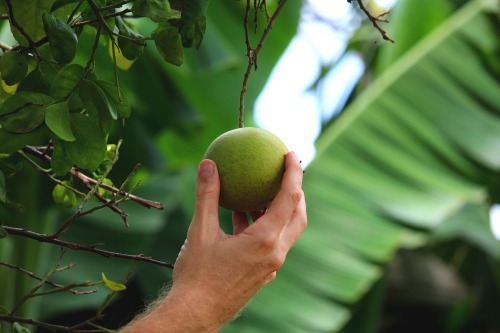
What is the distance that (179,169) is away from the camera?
3279 mm

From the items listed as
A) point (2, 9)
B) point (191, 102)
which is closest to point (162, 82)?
point (191, 102)

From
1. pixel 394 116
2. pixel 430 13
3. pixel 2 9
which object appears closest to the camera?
pixel 2 9

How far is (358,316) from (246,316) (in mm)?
976

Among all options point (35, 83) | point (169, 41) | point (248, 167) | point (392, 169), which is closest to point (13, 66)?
point (35, 83)

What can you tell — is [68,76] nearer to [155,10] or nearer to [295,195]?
[155,10]

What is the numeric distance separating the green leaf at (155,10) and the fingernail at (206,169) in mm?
208

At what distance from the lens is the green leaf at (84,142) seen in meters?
0.86

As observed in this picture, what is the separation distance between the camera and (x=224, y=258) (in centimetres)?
90

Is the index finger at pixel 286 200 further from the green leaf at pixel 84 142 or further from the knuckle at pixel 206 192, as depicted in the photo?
the green leaf at pixel 84 142

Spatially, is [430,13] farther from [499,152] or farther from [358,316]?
[358,316]

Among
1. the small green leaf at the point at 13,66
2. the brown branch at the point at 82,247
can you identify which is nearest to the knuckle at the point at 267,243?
the brown branch at the point at 82,247

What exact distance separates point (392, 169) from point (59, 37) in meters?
2.06

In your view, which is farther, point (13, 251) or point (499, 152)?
point (499, 152)

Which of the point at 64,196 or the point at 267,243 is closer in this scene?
the point at 267,243
